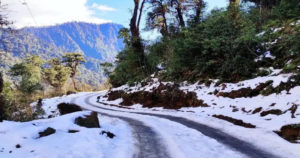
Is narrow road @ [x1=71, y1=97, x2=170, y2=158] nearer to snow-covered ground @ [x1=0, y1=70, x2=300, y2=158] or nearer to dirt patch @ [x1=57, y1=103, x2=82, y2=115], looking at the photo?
snow-covered ground @ [x1=0, y1=70, x2=300, y2=158]

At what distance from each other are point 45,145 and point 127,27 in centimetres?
2035

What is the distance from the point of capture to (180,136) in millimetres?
7809

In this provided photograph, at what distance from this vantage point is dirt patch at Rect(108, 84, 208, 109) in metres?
14.4

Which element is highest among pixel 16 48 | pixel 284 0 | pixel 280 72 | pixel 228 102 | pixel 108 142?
pixel 284 0

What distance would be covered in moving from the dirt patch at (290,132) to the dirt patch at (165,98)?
235 inches

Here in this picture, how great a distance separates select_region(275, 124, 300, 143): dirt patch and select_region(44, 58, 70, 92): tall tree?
54.0 m

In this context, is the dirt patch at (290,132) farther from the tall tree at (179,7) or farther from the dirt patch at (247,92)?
the tall tree at (179,7)

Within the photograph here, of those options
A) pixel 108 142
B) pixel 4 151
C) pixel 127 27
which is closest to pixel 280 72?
pixel 108 142

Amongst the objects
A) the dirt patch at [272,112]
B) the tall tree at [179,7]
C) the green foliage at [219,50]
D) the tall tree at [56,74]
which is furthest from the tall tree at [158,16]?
the tall tree at [56,74]

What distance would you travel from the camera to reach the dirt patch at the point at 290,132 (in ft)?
20.4

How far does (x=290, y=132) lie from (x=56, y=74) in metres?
56.1

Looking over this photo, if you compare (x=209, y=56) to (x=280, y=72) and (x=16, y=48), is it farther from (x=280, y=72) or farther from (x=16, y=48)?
(x=16, y=48)

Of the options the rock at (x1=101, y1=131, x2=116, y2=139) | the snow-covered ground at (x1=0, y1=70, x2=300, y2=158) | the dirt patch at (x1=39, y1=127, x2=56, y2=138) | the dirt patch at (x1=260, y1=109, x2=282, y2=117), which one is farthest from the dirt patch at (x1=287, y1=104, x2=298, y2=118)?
the dirt patch at (x1=39, y1=127, x2=56, y2=138)

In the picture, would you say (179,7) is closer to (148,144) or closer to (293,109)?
(293,109)
